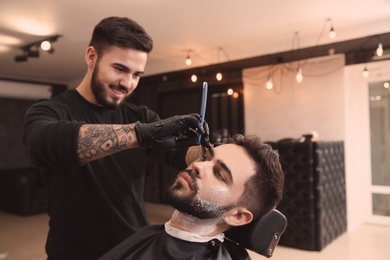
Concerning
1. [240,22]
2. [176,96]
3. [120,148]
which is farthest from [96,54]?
[176,96]

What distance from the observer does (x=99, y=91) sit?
4.06 ft

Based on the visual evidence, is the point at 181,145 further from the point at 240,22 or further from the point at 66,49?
the point at 66,49

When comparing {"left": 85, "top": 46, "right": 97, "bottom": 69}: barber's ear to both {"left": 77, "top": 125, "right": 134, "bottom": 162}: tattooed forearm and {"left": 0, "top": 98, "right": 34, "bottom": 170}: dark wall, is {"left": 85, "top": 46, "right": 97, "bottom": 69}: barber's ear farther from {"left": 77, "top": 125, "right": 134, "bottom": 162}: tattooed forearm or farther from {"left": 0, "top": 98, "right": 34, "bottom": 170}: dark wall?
{"left": 0, "top": 98, "right": 34, "bottom": 170}: dark wall

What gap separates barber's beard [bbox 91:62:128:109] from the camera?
122 cm

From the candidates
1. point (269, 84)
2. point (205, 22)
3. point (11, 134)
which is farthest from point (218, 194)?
point (11, 134)

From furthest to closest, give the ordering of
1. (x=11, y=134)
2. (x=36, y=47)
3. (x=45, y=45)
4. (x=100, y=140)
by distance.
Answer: (x=11, y=134) → (x=36, y=47) → (x=45, y=45) → (x=100, y=140)

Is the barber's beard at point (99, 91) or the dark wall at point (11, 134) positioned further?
the dark wall at point (11, 134)

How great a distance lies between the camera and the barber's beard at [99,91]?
122 cm

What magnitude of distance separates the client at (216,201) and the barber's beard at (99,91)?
1.29 ft

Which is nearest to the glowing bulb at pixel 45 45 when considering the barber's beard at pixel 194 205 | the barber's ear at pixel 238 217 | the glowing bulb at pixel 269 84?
the glowing bulb at pixel 269 84

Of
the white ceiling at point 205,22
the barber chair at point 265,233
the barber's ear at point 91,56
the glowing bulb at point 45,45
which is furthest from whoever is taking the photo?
the glowing bulb at point 45,45

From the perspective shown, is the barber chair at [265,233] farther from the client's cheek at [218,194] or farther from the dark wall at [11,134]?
the dark wall at [11,134]

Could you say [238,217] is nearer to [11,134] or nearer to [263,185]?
[263,185]

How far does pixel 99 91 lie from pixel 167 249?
A: 64 centimetres
